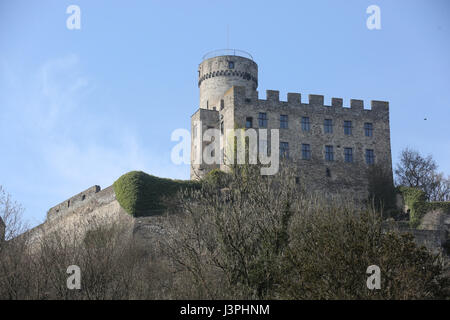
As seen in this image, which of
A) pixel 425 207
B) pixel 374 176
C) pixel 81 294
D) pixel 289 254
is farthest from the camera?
pixel 374 176

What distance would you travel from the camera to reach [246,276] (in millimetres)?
21844

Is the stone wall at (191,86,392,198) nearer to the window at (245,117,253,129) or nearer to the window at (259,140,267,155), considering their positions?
the window at (245,117,253,129)

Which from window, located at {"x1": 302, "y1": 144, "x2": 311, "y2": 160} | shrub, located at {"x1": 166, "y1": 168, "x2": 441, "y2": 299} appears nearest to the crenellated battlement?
window, located at {"x1": 302, "y1": 144, "x2": 311, "y2": 160}

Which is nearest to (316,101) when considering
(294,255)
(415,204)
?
(415,204)

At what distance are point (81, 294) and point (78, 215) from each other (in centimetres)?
2053

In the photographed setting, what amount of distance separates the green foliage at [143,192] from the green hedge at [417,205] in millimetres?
15468

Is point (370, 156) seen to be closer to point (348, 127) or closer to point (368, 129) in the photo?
point (368, 129)

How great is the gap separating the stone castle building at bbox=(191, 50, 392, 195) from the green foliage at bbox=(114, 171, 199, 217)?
18.7ft

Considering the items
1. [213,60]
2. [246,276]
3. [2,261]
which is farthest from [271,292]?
[213,60]

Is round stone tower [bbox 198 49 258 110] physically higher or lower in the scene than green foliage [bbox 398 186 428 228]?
higher

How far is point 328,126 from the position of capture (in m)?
43.7

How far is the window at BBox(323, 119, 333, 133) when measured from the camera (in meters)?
43.6

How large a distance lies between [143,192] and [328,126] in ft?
49.2
